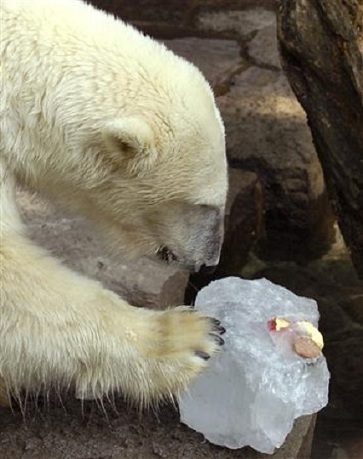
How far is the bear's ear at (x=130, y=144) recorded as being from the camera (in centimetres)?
253

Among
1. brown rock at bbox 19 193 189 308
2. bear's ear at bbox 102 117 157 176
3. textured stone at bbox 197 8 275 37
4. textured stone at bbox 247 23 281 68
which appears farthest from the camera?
textured stone at bbox 197 8 275 37

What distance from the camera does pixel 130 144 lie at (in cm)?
257

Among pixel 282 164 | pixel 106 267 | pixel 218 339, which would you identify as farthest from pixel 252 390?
pixel 282 164

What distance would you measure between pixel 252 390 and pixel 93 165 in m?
0.69

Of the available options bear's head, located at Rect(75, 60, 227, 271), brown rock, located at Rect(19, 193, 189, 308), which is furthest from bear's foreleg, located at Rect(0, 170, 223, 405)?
brown rock, located at Rect(19, 193, 189, 308)

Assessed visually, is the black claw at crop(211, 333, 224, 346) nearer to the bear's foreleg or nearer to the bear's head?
the bear's foreleg

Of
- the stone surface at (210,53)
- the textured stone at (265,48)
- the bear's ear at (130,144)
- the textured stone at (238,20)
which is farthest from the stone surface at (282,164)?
the bear's ear at (130,144)

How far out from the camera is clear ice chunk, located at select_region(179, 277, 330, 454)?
279cm

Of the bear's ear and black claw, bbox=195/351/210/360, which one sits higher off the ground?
the bear's ear

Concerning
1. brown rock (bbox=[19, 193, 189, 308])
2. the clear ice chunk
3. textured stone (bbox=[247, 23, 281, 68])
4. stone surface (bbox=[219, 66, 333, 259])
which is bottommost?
stone surface (bbox=[219, 66, 333, 259])

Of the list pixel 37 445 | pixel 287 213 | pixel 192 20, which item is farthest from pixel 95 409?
pixel 192 20

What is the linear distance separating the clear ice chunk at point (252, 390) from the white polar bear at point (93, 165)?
97 millimetres

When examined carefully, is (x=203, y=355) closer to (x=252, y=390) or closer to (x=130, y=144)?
(x=252, y=390)

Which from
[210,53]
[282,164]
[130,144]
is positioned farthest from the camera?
[210,53]
